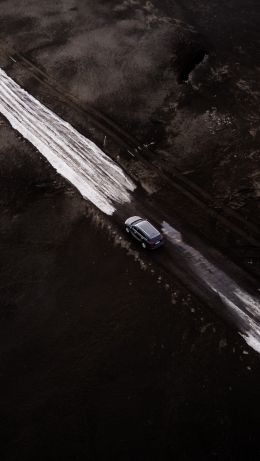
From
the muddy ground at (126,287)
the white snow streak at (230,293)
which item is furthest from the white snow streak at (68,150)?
the white snow streak at (230,293)

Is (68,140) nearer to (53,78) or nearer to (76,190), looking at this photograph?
(76,190)

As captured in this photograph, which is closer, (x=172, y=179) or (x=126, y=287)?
(x=126, y=287)

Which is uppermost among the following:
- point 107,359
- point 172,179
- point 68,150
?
point 172,179

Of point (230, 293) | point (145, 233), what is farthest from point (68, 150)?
point (230, 293)

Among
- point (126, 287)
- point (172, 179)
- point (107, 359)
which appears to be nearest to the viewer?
point (107, 359)

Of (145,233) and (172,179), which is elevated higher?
(172,179)

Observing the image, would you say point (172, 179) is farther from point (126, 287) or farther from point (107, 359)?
point (107, 359)

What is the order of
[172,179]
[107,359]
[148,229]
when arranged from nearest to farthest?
[107,359] → [148,229] → [172,179]
